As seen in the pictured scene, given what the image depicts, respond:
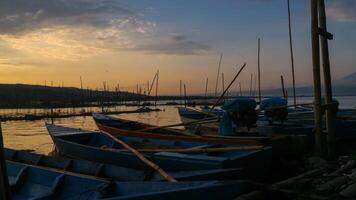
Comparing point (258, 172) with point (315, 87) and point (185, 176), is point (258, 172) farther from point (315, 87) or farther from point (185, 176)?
point (315, 87)

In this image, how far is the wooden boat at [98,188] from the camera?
223 inches

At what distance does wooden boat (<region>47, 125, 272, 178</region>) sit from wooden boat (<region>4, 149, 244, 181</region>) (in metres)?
0.24

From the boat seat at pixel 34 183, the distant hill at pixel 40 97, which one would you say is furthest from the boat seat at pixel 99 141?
the distant hill at pixel 40 97

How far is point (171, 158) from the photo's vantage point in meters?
9.07

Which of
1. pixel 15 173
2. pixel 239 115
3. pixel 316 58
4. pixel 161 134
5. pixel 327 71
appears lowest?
pixel 15 173

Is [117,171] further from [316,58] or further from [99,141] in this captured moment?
[316,58]

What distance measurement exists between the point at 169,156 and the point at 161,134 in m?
4.00

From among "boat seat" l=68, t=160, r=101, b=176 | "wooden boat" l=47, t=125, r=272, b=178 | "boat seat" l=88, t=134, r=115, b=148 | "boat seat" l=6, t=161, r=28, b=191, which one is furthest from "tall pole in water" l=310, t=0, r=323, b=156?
"boat seat" l=6, t=161, r=28, b=191

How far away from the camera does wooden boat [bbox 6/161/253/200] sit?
5.67 meters

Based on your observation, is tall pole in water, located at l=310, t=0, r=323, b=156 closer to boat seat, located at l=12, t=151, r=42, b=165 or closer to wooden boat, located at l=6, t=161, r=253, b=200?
wooden boat, located at l=6, t=161, r=253, b=200

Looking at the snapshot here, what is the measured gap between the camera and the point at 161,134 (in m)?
13.1

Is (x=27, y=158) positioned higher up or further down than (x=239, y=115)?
further down

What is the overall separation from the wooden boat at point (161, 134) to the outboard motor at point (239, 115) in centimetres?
44

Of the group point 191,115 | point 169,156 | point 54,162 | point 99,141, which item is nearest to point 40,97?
point 191,115
